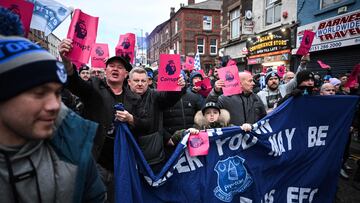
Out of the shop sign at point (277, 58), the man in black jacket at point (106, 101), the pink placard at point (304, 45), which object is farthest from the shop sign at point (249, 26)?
the man in black jacket at point (106, 101)

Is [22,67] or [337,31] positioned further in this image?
[337,31]

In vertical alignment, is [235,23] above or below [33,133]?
above

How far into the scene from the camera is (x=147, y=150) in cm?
318

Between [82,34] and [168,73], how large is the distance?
3.65 ft

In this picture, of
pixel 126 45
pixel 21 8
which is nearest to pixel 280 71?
pixel 126 45

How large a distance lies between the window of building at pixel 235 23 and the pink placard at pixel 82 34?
16.3 metres

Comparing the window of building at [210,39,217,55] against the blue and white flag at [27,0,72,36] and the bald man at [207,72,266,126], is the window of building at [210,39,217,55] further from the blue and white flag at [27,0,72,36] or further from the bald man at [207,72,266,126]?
the blue and white flag at [27,0,72,36]

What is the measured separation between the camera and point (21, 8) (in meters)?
2.28

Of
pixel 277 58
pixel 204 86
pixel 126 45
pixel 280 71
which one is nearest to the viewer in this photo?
pixel 126 45

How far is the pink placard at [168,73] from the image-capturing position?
3393 millimetres

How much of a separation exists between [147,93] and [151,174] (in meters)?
1.12

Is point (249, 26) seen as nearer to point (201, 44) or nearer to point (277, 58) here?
point (277, 58)

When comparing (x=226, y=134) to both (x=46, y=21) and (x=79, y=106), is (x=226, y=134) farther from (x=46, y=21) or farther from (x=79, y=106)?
(x=79, y=106)

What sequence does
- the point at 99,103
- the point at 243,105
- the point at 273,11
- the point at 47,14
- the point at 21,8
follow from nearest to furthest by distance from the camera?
1. the point at 21,8
2. the point at 47,14
3. the point at 99,103
4. the point at 243,105
5. the point at 273,11
